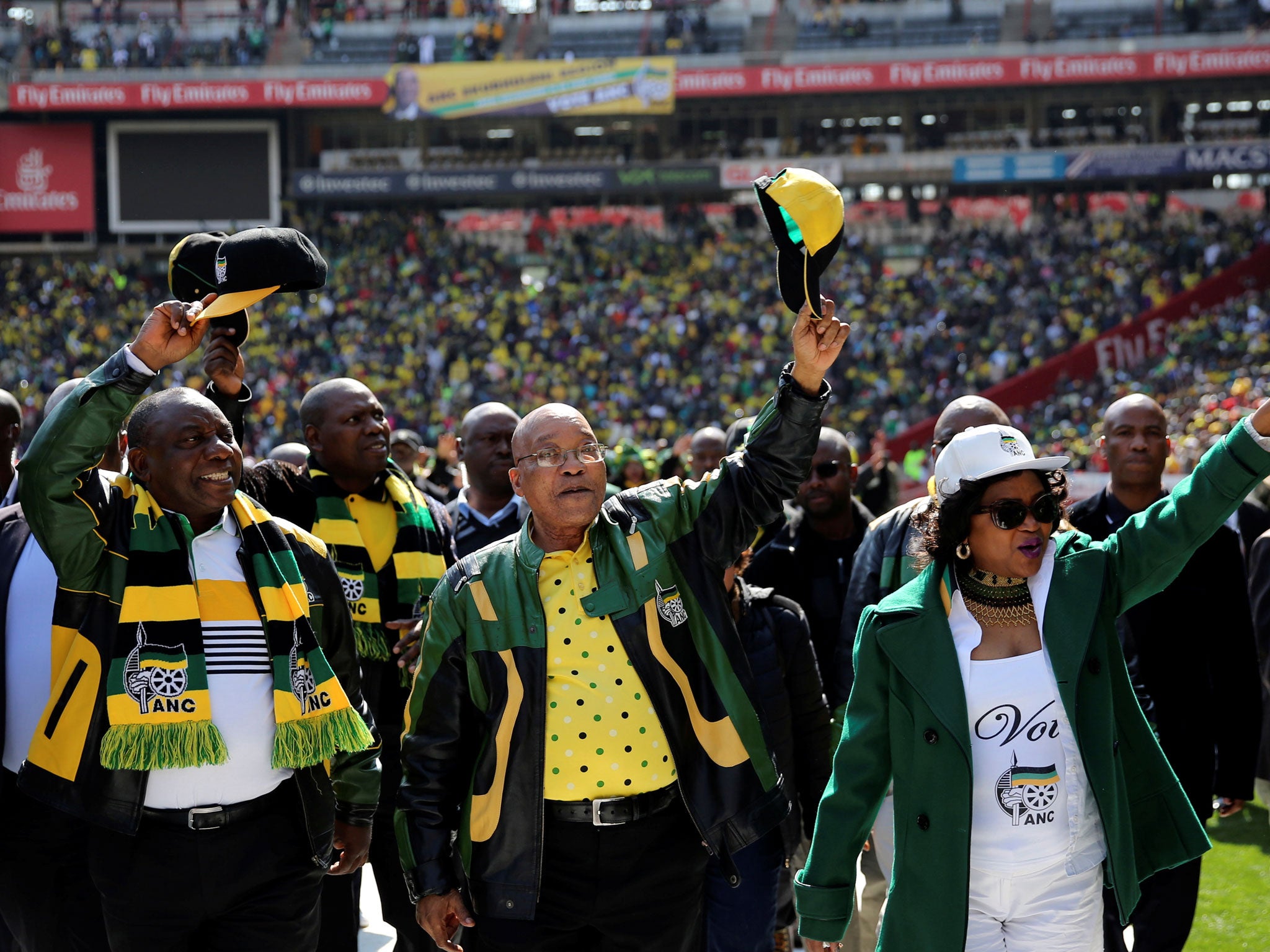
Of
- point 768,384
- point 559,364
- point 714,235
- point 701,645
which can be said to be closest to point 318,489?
point 701,645

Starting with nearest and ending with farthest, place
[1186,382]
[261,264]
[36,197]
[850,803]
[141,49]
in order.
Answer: [850,803] < [261,264] < [1186,382] < [36,197] < [141,49]

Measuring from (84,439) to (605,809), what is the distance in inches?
58.8

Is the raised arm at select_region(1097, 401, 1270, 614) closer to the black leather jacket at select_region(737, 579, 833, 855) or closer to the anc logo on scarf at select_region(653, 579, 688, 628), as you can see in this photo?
the anc logo on scarf at select_region(653, 579, 688, 628)

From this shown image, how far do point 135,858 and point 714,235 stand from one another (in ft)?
98.7

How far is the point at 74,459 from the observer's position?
330cm

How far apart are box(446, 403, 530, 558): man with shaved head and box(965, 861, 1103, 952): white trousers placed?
2.95 meters

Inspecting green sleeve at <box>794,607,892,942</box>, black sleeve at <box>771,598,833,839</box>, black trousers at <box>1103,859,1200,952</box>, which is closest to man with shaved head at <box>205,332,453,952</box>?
black sleeve at <box>771,598,833,839</box>

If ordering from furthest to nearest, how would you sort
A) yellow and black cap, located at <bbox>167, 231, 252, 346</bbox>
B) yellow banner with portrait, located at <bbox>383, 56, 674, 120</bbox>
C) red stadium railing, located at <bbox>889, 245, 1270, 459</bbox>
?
yellow banner with portrait, located at <bbox>383, 56, 674, 120</bbox>
red stadium railing, located at <bbox>889, 245, 1270, 459</bbox>
yellow and black cap, located at <bbox>167, 231, 252, 346</bbox>

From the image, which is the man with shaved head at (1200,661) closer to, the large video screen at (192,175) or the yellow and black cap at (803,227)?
the yellow and black cap at (803,227)

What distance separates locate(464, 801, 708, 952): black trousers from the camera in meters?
3.23

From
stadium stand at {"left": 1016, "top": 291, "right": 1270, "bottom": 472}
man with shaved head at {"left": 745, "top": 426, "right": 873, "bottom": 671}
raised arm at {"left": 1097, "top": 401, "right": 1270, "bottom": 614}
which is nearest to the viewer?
raised arm at {"left": 1097, "top": 401, "right": 1270, "bottom": 614}

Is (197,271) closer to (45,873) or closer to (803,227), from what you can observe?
(45,873)

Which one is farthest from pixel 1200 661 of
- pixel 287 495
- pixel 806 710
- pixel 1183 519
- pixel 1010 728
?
pixel 287 495

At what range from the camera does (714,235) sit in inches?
1283
